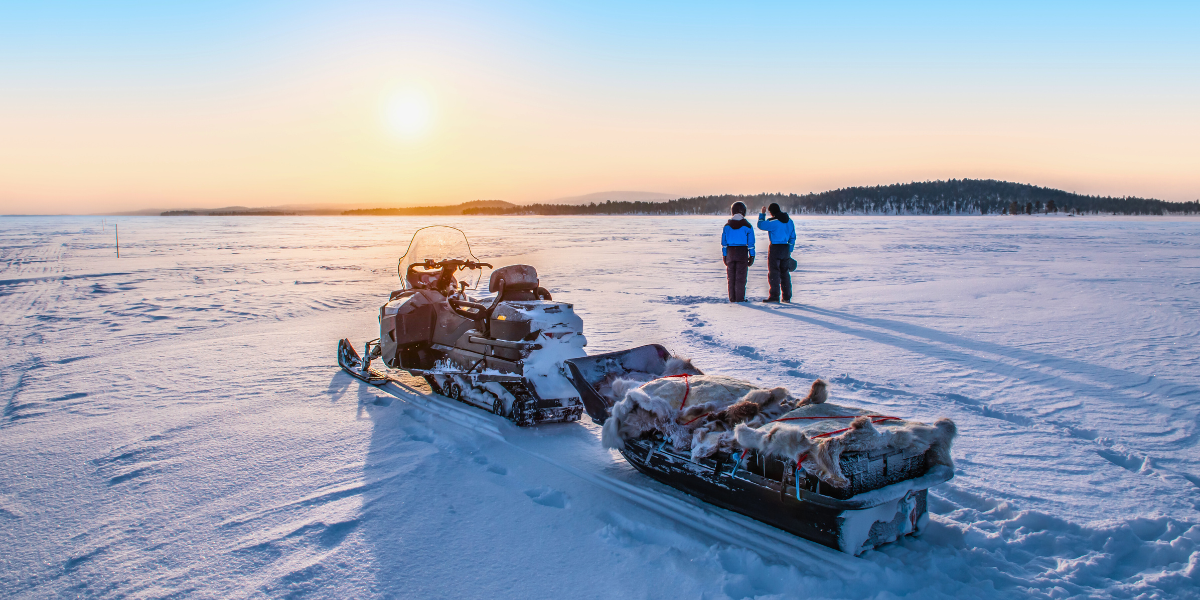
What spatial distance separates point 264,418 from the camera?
14.2 feet

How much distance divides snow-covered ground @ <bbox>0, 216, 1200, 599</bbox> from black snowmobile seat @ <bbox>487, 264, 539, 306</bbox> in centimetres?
87

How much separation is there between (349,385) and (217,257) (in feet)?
52.8

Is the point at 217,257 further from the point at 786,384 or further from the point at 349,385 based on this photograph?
the point at 786,384

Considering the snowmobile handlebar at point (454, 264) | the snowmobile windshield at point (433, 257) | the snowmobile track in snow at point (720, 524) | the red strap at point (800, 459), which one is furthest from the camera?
the snowmobile windshield at point (433, 257)


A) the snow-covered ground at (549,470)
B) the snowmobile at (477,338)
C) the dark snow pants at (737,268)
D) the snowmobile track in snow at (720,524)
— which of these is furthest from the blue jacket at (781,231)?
the snowmobile track in snow at (720,524)

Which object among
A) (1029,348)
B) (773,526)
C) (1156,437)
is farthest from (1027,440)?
(1029,348)

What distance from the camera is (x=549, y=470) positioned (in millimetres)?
3439

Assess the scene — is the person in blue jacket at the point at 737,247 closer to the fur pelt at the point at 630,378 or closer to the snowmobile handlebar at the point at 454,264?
the snowmobile handlebar at the point at 454,264

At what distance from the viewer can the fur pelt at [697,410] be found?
2805 millimetres

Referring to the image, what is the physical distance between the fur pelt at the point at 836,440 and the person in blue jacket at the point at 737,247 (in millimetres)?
6469

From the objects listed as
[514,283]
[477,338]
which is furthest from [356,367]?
[514,283]

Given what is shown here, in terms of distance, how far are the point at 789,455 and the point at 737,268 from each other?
6865 millimetres

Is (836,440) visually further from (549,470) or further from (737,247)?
(737,247)

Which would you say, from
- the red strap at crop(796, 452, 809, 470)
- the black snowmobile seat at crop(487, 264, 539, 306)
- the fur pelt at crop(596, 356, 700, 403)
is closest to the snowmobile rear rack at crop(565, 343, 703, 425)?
the fur pelt at crop(596, 356, 700, 403)
